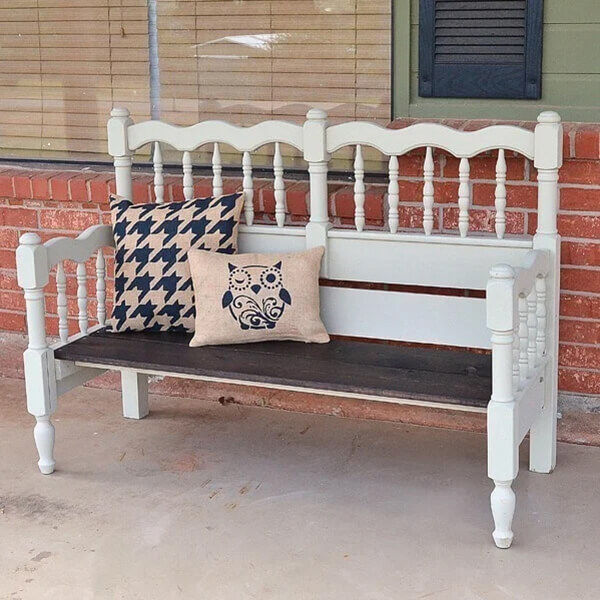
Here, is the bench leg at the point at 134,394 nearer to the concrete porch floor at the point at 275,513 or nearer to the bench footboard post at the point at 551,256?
the concrete porch floor at the point at 275,513

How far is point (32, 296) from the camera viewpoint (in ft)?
11.2

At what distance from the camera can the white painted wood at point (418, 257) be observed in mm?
3379

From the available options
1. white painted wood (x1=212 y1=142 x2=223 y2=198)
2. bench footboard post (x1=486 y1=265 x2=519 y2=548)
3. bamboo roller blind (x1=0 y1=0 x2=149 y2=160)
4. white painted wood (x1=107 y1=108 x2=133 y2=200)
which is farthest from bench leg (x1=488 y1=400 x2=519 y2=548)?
bamboo roller blind (x1=0 y1=0 x2=149 y2=160)

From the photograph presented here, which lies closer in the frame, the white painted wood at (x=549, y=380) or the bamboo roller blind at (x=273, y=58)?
the white painted wood at (x=549, y=380)

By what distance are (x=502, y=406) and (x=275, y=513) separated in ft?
2.52

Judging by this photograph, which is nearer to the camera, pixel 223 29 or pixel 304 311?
pixel 304 311

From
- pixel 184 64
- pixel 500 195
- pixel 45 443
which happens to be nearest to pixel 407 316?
pixel 500 195

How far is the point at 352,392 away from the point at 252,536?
0.49 meters

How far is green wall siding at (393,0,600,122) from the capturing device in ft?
11.5

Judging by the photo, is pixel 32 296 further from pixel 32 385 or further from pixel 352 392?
pixel 352 392

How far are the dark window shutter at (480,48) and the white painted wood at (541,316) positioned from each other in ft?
2.31

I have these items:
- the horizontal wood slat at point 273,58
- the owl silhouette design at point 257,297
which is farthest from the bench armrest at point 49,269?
the horizontal wood slat at point 273,58

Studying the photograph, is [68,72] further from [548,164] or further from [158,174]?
[548,164]

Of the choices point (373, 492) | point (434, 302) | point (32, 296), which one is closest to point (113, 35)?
point (32, 296)
